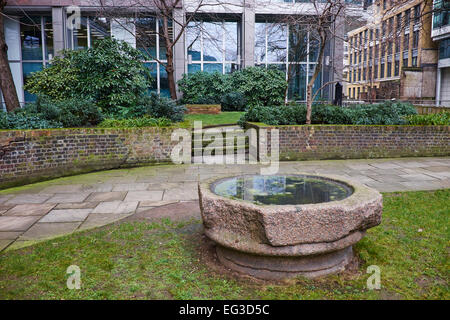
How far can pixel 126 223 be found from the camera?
5297mm

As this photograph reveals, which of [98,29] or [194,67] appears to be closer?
[98,29]

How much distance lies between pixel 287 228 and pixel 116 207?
363 cm

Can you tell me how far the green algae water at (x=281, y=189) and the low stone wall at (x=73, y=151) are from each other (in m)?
5.41

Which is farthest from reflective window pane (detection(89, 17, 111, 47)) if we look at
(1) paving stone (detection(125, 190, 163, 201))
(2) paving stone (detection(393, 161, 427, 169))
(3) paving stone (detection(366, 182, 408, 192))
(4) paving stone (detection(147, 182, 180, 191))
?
(3) paving stone (detection(366, 182, 408, 192))

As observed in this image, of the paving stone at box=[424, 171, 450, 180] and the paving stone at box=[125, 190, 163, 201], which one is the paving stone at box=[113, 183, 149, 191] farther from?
the paving stone at box=[424, 171, 450, 180]

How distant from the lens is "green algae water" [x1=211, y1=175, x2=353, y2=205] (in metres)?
4.03

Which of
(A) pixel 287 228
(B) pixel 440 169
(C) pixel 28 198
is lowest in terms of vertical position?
(C) pixel 28 198

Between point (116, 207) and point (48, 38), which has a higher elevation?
point (48, 38)

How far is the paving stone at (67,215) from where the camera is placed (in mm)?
5551

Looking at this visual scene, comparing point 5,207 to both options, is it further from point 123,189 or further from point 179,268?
point 179,268

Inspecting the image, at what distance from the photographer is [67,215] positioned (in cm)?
575

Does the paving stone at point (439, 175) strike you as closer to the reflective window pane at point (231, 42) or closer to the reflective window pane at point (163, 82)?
the reflective window pane at point (231, 42)

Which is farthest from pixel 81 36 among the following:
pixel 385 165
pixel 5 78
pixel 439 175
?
pixel 439 175
